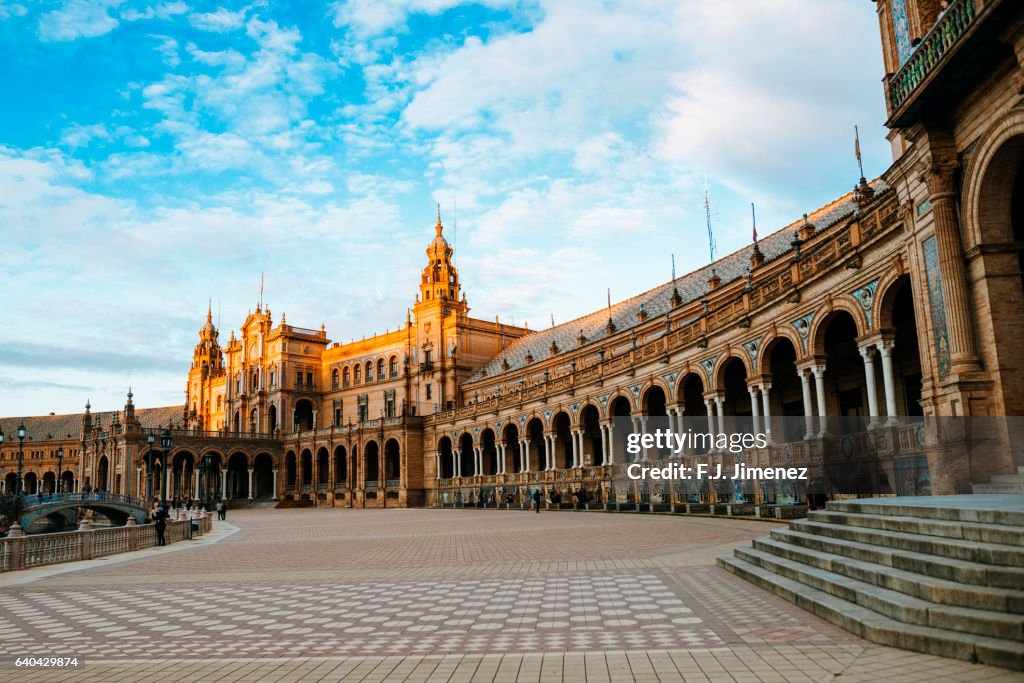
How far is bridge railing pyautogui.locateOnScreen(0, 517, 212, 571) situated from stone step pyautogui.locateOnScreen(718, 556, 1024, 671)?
17465 millimetres

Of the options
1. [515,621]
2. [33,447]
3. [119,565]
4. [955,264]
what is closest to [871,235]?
[955,264]

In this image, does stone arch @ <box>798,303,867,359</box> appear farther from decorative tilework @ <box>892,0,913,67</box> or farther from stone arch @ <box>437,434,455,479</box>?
stone arch @ <box>437,434,455,479</box>

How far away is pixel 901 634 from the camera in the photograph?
23.0 ft

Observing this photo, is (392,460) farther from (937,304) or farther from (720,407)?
(937,304)

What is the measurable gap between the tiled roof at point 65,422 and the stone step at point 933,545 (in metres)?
124

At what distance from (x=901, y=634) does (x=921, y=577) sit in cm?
119

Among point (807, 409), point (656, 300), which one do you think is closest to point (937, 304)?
point (807, 409)

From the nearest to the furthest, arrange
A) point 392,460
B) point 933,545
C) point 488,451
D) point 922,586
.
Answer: point 922,586 → point 933,545 → point 488,451 → point 392,460

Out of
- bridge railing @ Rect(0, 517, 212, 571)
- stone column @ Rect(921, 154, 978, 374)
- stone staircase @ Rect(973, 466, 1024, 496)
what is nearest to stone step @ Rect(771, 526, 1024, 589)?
stone staircase @ Rect(973, 466, 1024, 496)

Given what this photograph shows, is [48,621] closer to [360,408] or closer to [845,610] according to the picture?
[845,610]

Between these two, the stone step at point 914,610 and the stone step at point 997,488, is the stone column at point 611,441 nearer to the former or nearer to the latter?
the stone step at point 997,488

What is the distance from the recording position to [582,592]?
11.2m

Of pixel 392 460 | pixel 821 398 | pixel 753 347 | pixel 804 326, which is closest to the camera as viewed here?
pixel 821 398

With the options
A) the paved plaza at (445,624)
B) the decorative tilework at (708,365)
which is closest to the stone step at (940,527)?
the paved plaza at (445,624)
